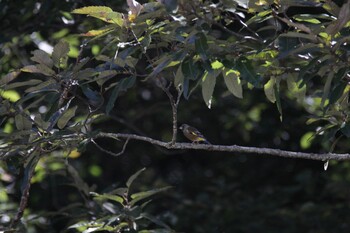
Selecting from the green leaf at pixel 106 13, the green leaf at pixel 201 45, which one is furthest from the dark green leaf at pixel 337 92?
the green leaf at pixel 106 13

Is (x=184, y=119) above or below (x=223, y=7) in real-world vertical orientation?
below

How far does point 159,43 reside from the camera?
8.79ft

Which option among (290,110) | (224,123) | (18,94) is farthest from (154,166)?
(18,94)

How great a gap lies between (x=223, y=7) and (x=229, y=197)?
10.3 feet

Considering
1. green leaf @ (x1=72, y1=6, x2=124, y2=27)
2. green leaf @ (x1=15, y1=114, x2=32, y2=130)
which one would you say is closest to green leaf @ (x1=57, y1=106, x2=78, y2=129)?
green leaf @ (x1=15, y1=114, x2=32, y2=130)

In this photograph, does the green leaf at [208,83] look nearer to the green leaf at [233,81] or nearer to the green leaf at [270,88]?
the green leaf at [233,81]

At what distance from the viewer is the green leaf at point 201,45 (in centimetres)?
237

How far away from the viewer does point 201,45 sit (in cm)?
238

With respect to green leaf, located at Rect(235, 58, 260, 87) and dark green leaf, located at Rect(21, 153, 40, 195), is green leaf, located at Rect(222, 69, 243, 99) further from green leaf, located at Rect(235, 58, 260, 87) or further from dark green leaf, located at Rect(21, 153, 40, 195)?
dark green leaf, located at Rect(21, 153, 40, 195)

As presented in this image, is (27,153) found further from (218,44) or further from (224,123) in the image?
(224,123)

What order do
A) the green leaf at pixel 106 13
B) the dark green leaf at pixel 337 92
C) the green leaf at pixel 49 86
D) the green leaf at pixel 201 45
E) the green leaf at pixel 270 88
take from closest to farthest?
the green leaf at pixel 201 45 → the green leaf at pixel 106 13 → the dark green leaf at pixel 337 92 → the green leaf at pixel 49 86 → the green leaf at pixel 270 88

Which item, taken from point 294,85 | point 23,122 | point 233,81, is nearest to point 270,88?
point 294,85

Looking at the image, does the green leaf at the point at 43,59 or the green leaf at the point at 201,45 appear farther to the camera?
the green leaf at the point at 43,59

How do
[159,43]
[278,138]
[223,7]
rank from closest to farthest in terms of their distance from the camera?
[223,7]
[159,43]
[278,138]
